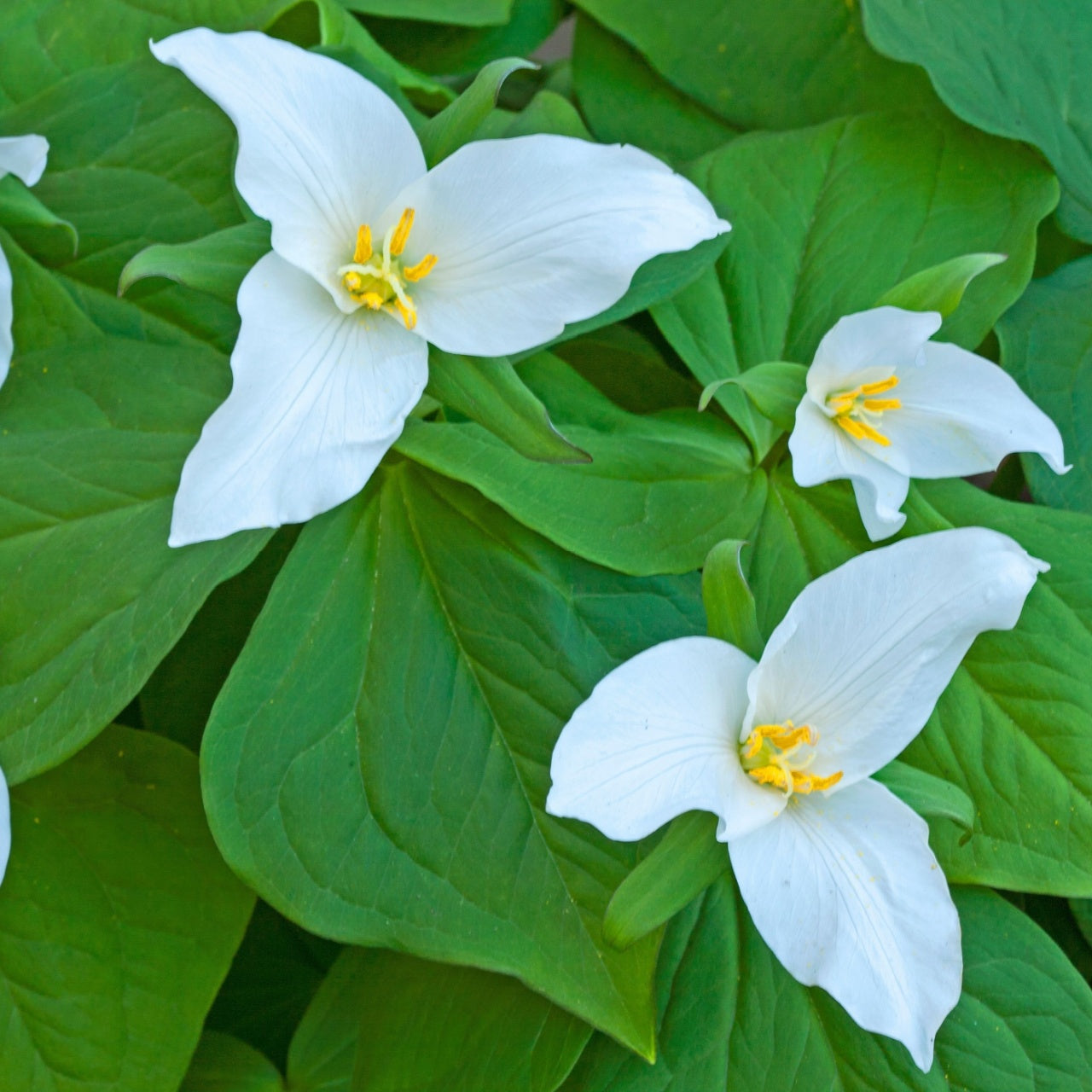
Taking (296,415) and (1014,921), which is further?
(1014,921)

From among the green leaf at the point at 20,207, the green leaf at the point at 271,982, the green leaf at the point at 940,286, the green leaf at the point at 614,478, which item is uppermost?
the green leaf at the point at 940,286

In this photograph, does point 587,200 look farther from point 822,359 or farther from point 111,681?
point 111,681

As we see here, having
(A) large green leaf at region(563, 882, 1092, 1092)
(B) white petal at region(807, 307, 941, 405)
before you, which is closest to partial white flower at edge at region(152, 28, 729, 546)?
(B) white petal at region(807, 307, 941, 405)

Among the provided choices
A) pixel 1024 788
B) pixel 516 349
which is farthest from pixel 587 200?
pixel 1024 788

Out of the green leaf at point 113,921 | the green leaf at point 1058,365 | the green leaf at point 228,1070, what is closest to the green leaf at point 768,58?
the green leaf at point 1058,365

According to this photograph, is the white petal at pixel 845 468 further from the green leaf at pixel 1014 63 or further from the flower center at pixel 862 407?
the green leaf at pixel 1014 63

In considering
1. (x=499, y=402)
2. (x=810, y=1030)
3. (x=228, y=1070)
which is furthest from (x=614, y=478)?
(x=228, y=1070)
